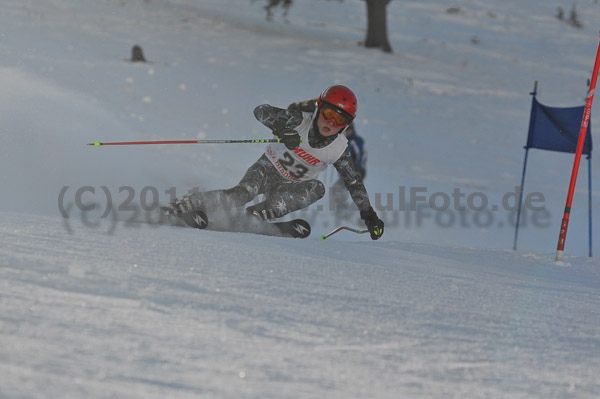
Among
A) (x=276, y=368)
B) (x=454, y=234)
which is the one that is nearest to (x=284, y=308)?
(x=276, y=368)

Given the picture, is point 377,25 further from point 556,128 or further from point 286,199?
point 286,199

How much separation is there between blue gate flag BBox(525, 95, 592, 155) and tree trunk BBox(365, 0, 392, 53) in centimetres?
1235

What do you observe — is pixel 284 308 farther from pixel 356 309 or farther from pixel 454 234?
pixel 454 234

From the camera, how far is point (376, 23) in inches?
808

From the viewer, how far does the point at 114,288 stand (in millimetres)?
2557

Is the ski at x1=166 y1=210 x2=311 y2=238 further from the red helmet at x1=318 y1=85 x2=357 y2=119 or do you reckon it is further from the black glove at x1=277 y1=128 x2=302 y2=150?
the red helmet at x1=318 y1=85 x2=357 y2=119

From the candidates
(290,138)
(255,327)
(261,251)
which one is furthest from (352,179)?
(255,327)

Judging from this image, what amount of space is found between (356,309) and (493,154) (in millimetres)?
12159

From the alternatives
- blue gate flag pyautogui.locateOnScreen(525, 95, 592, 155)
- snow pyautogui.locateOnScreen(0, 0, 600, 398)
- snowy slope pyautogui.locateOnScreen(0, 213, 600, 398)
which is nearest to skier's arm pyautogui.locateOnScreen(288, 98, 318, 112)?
snow pyautogui.locateOnScreen(0, 0, 600, 398)

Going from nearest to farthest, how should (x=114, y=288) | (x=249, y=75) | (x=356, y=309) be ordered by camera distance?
(x=114, y=288), (x=356, y=309), (x=249, y=75)

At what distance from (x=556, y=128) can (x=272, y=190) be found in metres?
4.59

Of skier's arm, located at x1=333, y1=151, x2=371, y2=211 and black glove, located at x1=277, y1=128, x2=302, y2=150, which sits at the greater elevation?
black glove, located at x1=277, y1=128, x2=302, y2=150

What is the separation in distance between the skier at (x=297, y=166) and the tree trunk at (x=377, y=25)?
1575 cm

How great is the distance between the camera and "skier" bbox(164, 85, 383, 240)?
16.6 ft
